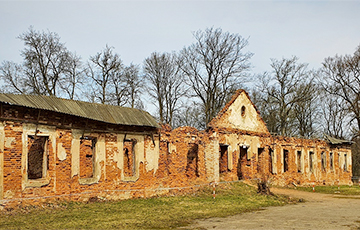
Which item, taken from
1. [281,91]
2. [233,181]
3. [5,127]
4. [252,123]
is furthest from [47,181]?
[281,91]

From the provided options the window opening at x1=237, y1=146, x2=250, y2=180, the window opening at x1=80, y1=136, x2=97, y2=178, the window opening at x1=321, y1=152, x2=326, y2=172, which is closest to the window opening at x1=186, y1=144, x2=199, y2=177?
the window opening at x1=237, y1=146, x2=250, y2=180

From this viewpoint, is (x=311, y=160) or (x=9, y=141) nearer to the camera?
(x=9, y=141)

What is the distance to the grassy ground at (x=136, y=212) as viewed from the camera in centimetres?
1033

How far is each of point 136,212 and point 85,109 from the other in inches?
191

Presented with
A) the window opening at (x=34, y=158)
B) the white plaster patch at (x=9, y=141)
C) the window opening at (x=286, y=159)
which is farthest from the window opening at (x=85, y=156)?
the window opening at (x=286, y=159)

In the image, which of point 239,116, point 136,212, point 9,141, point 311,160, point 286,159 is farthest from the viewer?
point 311,160

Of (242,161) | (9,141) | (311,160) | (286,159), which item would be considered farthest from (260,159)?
(9,141)

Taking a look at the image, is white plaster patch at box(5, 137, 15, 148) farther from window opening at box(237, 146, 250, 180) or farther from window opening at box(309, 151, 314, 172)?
window opening at box(309, 151, 314, 172)

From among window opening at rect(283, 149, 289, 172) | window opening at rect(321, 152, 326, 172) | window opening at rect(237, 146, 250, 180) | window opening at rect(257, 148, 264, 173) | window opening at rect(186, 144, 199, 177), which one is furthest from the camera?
window opening at rect(321, 152, 326, 172)

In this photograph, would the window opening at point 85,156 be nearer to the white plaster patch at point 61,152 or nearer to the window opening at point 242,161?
the white plaster patch at point 61,152

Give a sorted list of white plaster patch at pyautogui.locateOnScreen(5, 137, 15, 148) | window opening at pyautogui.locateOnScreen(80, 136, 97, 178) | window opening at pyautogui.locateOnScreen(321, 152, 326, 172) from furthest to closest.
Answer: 1. window opening at pyautogui.locateOnScreen(321, 152, 326, 172)
2. window opening at pyautogui.locateOnScreen(80, 136, 97, 178)
3. white plaster patch at pyautogui.locateOnScreen(5, 137, 15, 148)

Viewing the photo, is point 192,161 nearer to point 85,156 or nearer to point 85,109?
point 85,156

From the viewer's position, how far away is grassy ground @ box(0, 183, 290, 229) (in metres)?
10.3

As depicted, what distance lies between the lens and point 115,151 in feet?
53.2
